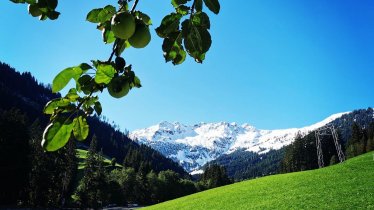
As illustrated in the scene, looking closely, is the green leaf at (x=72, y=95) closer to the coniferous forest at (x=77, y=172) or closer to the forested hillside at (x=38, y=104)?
the coniferous forest at (x=77, y=172)

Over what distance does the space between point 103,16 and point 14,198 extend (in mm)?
52556

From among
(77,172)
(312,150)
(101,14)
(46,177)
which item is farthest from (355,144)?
(101,14)

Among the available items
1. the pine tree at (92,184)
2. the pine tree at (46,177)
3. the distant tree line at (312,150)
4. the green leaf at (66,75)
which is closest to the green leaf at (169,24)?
the green leaf at (66,75)

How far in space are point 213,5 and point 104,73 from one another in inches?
15.6

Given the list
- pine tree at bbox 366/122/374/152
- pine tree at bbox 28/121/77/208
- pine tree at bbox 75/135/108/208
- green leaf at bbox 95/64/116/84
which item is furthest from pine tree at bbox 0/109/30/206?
pine tree at bbox 366/122/374/152

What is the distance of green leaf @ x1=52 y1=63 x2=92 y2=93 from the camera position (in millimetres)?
1016

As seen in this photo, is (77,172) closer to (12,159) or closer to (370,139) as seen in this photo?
(12,159)

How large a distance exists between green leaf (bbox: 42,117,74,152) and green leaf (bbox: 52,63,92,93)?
0.31ft

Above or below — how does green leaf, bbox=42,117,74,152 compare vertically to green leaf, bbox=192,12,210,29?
below

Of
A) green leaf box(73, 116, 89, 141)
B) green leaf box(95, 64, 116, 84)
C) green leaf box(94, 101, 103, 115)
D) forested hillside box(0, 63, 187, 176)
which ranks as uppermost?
forested hillside box(0, 63, 187, 176)

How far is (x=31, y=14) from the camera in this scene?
1.13 m

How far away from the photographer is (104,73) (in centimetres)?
106

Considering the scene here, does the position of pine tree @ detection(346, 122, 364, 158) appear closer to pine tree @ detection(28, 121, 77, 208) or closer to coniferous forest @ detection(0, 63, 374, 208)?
coniferous forest @ detection(0, 63, 374, 208)

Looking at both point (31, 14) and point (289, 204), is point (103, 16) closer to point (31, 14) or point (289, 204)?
point (31, 14)
